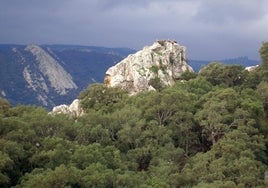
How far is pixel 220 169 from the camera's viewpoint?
Result: 5262 cm

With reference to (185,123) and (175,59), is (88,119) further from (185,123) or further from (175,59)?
(175,59)

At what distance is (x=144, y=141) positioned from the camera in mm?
62375

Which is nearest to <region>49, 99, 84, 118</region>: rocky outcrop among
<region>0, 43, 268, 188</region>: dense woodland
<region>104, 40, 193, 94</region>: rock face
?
<region>0, 43, 268, 188</region>: dense woodland

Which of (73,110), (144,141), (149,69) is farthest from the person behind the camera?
(149,69)

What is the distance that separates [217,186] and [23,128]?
21904mm

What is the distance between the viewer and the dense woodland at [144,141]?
48594 millimetres

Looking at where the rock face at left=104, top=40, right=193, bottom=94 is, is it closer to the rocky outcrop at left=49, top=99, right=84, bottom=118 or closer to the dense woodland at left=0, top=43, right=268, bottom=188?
the dense woodland at left=0, top=43, right=268, bottom=188

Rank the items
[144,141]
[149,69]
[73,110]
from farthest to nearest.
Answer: [149,69]
[73,110]
[144,141]

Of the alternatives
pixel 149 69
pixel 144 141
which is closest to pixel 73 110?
pixel 149 69

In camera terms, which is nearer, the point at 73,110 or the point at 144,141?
the point at 144,141

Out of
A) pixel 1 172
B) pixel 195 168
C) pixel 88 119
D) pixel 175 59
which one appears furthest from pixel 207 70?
pixel 1 172

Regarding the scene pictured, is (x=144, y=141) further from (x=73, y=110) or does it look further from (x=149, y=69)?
(x=149, y=69)

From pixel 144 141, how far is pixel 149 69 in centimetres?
2387

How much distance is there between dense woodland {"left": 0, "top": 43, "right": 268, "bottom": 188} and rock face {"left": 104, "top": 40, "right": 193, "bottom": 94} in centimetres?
701
